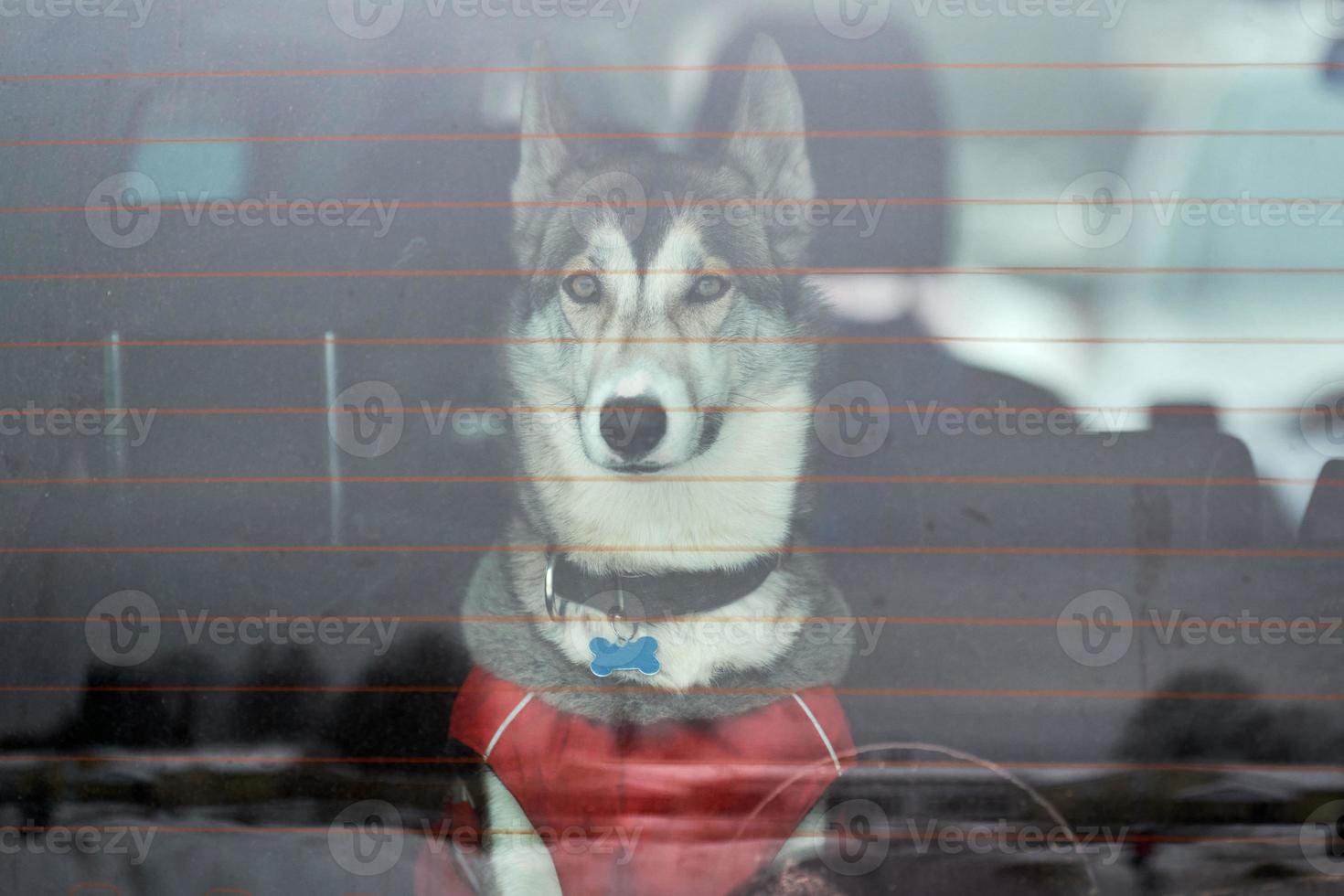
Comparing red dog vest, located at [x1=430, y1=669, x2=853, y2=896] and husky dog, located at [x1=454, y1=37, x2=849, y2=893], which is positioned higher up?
husky dog, located at [x1=454, y1=37, x2=849, y2=893]

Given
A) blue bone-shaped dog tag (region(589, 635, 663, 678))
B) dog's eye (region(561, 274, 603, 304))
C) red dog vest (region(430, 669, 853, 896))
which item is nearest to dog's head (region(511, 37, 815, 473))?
dog's eye (region(561, 274, 603, 304))

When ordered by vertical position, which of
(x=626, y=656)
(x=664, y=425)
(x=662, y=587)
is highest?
(x=664, y=425)

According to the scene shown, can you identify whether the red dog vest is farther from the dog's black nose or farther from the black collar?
the dog's black nose

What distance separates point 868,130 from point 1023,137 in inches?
9.8

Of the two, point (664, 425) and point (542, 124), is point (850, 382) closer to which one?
point (664, 425)

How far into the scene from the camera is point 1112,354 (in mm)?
1555

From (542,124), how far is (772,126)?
37 cm

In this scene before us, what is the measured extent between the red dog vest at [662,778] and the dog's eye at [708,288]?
668mm

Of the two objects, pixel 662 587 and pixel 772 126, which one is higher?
pixel 772 126

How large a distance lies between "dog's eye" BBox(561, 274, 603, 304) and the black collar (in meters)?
0.42

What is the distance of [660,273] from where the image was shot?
1.58 meters

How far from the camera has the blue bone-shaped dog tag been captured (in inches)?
63.5

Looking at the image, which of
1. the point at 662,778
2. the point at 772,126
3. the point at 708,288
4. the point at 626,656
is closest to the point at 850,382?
the point at 708,288

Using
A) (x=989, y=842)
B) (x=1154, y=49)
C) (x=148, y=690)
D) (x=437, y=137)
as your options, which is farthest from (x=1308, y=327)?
(x=148, y=690)
